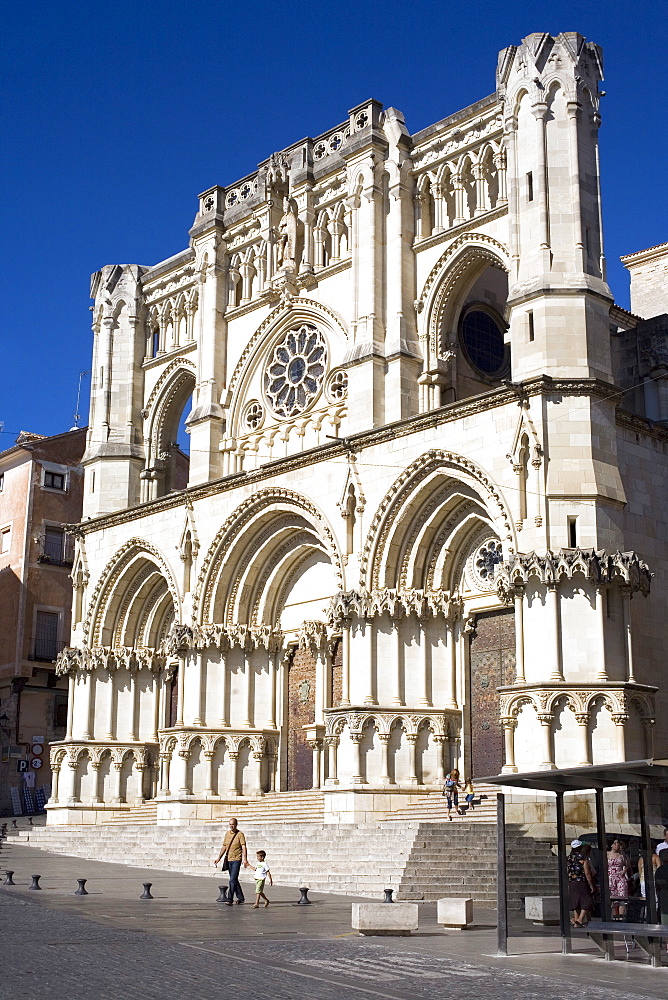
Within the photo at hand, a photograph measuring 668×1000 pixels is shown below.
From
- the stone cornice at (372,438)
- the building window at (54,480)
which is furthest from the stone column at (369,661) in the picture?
the building window at (54,480)

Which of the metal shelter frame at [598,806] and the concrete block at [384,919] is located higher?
the metal shelter frame at [598,806]

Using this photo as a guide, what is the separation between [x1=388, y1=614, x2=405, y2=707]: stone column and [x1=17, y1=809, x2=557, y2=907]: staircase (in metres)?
3.05

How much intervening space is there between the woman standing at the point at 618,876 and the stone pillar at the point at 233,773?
1797 centimetres

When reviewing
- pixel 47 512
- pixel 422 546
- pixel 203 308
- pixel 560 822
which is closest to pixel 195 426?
pixel 203 308

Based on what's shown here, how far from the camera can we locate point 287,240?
33.1m

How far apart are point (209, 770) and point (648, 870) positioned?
18956 millimetres

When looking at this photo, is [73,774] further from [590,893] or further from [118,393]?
[590,893]

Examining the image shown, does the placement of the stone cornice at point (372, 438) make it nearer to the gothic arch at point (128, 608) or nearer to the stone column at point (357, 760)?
the gothic arch at point (128, 608)

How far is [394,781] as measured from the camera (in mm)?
26266

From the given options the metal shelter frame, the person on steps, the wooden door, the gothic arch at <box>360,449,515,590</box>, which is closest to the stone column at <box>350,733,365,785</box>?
the person on steps

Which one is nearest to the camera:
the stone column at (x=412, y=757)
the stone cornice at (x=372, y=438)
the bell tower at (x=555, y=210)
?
the stone cornice at (x=372, y=438)

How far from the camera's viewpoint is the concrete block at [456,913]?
54.0 feet

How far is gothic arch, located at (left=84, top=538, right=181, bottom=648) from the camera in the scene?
1378 inches

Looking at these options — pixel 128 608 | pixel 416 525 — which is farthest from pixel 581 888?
pixel 128 608
